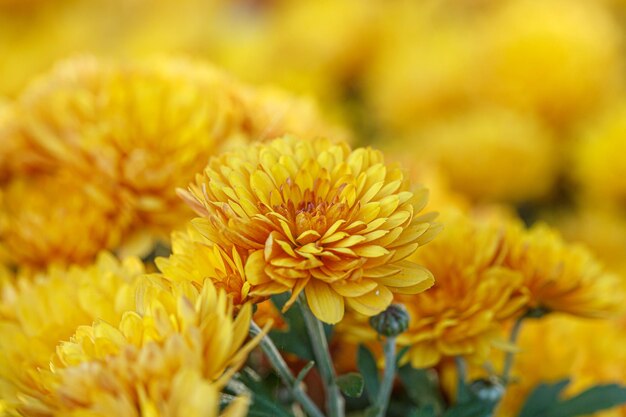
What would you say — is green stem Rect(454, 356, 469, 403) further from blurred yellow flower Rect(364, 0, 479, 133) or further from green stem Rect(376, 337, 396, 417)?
blurred yellow flower Rect(364, 0, 479, 133)

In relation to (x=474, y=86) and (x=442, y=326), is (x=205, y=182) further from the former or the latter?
(x=474, y=86)

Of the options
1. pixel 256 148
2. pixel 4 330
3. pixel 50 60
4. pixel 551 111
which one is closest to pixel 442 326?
pixel 256 148

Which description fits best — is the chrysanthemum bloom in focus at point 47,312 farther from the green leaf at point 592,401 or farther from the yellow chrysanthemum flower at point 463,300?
the green leaf at point 592,401

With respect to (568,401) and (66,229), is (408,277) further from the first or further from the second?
(66,229)

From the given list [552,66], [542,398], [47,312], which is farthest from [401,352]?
[552,66]

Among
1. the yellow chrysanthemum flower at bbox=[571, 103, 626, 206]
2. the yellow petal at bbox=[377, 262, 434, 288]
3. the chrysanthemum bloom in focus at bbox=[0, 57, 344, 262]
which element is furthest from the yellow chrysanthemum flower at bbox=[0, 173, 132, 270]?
the yellow chrysanthemum flower at bbox=[571, 103, 626, 206]
